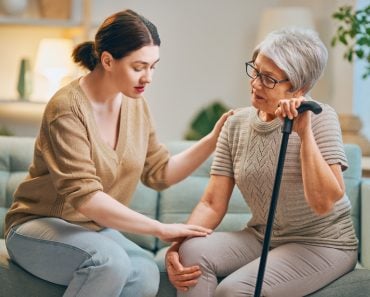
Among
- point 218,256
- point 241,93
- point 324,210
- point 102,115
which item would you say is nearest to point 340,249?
point 324,210

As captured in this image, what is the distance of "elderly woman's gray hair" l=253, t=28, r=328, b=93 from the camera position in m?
2.17

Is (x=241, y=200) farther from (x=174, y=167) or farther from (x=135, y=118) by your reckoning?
(x=135, y=118)

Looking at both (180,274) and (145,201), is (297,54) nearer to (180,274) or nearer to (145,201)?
(180,274)

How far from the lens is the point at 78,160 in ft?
7.25

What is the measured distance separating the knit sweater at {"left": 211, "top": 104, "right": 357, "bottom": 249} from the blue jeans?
37cm

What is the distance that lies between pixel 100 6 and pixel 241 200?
1.58m

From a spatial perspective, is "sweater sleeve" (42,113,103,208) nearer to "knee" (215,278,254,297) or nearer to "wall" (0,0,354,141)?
"knee" (215,278,254,297)

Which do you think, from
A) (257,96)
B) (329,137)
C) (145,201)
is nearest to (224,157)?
(257,96)

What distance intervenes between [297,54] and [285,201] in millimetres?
408

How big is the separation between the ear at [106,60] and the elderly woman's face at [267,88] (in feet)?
1.35

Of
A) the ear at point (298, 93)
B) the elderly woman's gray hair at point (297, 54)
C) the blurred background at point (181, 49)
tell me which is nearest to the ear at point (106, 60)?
the elderly woman's gray hair at point (297, 54)

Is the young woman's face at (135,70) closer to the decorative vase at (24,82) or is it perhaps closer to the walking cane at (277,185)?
the walking cane at (277,185)

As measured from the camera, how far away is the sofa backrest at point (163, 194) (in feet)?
9.16

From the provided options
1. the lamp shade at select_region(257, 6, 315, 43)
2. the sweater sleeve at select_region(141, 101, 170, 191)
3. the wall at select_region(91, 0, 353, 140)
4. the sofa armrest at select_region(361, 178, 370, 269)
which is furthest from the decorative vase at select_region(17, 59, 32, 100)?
the sofa armrest at select_region(361, 178, 370, 269)
